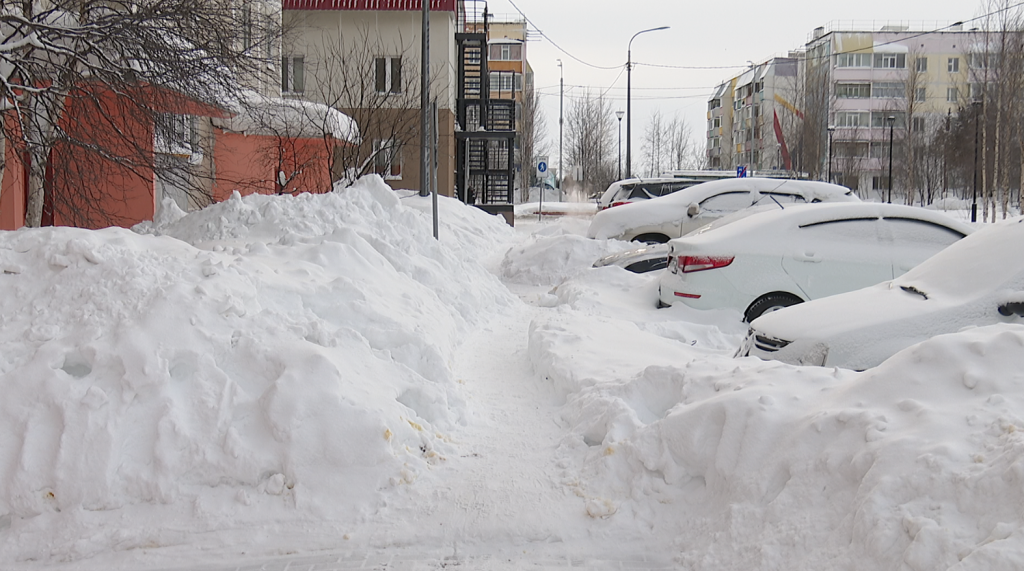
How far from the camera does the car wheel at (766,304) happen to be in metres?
8.61

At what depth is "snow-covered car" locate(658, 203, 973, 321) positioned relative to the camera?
8.41m

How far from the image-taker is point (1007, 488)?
293 centimetres

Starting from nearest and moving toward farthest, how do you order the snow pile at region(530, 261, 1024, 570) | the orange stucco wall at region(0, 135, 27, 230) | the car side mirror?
1. the snow pile at region(530, 261, 1024, 570)
2. the car side mirror
3. the orange stucco wall at region(0, 135, 27, 230)

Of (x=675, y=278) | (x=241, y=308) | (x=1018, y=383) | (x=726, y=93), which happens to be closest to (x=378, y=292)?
(x=241, y=308)

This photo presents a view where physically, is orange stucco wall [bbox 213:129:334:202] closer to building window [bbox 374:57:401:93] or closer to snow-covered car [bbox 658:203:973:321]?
building window [bbox 374:57:401:93]

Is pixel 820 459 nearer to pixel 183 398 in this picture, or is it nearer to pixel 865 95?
pixel 183 398

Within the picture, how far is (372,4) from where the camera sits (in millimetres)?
31875

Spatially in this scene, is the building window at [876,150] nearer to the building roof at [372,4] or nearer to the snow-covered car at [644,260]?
the building roof at [372,4]

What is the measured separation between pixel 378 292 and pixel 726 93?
9847 cm

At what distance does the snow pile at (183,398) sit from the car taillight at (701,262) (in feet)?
12.0

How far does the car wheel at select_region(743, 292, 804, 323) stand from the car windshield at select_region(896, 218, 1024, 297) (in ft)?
6.96

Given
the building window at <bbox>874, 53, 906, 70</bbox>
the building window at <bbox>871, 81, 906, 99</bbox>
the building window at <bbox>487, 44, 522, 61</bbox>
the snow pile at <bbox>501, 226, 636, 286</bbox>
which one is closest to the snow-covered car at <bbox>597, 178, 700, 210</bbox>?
the snow pile at <bbox>501, 226, 636, 286</bbox>

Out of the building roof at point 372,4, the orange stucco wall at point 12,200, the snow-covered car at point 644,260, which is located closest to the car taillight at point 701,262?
the snow-covered car at point 644,260

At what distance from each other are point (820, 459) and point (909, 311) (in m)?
2.40
